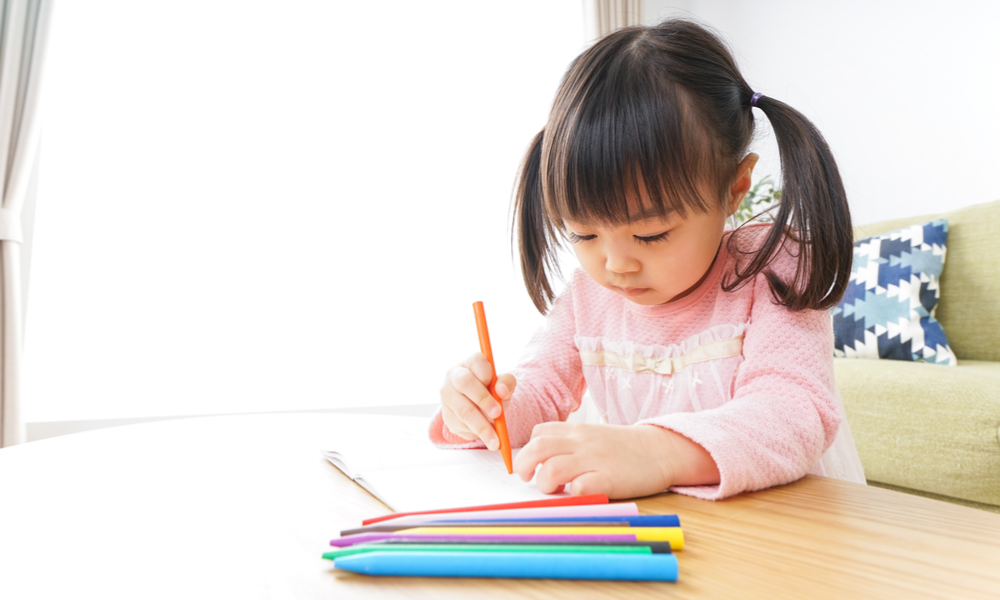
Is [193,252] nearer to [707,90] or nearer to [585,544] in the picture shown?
[707,90]

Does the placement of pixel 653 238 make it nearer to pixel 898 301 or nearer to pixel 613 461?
Answer: pixel 613 461

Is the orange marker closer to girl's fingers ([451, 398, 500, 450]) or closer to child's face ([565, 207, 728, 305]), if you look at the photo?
girl's fingers ([451, 398, 500, 450])

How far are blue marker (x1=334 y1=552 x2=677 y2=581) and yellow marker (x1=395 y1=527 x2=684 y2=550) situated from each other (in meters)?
0.03

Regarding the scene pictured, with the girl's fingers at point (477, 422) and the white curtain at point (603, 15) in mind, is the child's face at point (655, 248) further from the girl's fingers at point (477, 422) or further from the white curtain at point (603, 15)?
the white curtain at point (603, 15)

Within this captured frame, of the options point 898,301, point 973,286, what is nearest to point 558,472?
point 898,301

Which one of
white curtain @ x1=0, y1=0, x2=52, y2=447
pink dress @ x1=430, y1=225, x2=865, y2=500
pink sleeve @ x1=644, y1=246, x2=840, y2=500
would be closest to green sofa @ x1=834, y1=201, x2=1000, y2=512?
pink dress @ x1=430, y1=225, x2=865, y2=500

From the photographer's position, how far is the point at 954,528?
393 millimetres

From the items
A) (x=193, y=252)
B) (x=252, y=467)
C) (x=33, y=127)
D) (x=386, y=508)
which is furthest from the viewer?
(x=193, y=252)

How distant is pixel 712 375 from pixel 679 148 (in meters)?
0.28

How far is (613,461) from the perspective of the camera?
0.48 m

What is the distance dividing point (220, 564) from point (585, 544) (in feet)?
0.69

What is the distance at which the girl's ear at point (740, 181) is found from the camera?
76 cm

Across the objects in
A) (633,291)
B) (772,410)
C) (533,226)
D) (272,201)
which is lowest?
(772,410)

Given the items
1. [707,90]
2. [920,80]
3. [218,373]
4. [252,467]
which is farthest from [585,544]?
[920,80]
